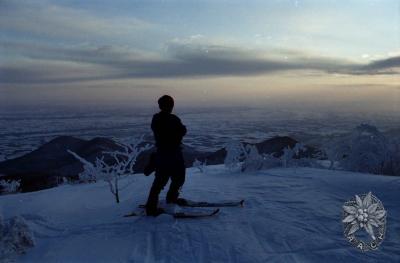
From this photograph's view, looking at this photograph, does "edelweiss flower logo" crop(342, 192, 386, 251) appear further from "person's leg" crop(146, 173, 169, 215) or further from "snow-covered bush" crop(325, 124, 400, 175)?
"snow-covered bush" crop(325, 124, 400, 175)

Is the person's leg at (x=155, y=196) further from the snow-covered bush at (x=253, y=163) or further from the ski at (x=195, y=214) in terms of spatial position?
the snow-covered bush at (x=253, y=163)

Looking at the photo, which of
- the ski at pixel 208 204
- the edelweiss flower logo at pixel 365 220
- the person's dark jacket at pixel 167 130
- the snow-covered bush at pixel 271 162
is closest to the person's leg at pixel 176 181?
the ski at pixel 208 204

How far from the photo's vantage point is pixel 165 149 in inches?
230

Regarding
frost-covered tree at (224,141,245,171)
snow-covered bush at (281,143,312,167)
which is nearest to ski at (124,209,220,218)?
snow-covered bush at (281,143,312,167)

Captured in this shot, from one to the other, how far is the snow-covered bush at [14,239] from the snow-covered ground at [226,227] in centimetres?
12

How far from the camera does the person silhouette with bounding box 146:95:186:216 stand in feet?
18.8

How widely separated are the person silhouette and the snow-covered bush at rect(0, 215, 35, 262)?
1697 millimetres

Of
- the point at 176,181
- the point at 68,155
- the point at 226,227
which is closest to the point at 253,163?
the point at 176,181

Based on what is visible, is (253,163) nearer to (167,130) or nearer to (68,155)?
(167,130)

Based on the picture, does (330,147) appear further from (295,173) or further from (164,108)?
(164,108)

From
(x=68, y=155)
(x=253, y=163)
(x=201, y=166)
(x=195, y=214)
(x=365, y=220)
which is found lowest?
(x=68, y=155)

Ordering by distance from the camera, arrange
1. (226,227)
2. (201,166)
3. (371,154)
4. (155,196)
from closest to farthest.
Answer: (226,227) → (155,196) → (371,154) → (201,166)

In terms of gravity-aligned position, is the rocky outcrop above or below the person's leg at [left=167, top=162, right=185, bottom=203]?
below

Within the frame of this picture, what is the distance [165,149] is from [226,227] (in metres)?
1.57
